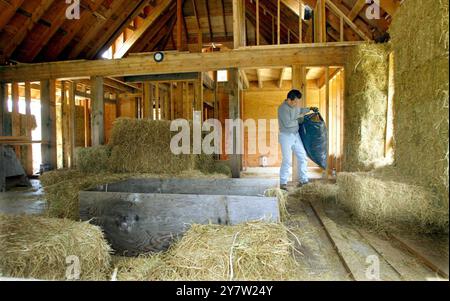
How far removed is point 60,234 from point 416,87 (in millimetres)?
3013

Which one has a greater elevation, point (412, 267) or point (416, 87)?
point (416, 87)

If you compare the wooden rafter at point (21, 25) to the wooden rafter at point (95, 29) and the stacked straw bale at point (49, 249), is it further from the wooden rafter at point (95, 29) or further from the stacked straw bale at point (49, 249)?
the stacked straw bale at point (49, 249)

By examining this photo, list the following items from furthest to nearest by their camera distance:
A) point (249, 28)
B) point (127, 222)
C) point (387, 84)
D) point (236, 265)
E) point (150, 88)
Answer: point (249, 28) < point (150, 88) < point (387, 84) < point (127, 222) < point (236, 265)

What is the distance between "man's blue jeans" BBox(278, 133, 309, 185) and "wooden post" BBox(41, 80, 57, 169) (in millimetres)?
4650

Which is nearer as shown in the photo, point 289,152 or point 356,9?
point 289,152

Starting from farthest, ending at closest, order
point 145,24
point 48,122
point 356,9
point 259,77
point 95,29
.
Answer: point 259,77 < point 145,24 < point 48,122 < point 95,29 < point 356,9

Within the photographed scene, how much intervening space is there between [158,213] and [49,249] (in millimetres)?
714

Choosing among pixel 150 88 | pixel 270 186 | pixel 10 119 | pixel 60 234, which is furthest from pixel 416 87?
pixel 10 119

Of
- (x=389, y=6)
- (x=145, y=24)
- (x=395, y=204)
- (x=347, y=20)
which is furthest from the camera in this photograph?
(x=145, y=24)

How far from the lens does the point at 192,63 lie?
5.09 metres

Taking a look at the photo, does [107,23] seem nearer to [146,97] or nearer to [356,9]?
[146,97]

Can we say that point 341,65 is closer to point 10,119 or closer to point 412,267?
point 412,267

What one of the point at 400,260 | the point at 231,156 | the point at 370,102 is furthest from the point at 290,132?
the point at 400,260

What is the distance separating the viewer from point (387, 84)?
3.71 meters
